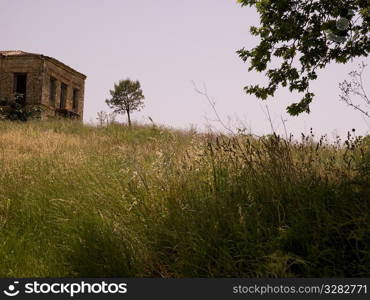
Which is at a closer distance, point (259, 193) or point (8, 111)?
point (259, 193)

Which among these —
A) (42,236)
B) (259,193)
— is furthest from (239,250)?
(42,236)

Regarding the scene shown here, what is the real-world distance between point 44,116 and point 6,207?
21175 mm

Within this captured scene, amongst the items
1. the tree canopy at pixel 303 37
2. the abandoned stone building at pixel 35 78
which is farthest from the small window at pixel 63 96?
the tree canopy at pixel 303 37

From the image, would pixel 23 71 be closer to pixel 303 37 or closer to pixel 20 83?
pixel 20 83

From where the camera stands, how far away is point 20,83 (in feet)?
97.9

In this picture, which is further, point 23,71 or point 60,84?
point 60,84

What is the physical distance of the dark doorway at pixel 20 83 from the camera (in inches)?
1026

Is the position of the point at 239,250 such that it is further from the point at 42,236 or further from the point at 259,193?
the point at 42,236

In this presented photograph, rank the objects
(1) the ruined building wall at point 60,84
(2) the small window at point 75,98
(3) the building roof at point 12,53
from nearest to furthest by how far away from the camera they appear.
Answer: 1. (1) the ruined building wall at point 60,84
2. (3) the building roof at point 12,53
3. (2) the small window at point 75,98

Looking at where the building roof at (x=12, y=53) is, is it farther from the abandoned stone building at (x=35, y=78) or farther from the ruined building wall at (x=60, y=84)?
the ruined building wall at (x=60, y=84)

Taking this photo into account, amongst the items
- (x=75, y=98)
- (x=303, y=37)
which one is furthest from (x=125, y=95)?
(x=303, y=37)

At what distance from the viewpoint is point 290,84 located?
5531 mm

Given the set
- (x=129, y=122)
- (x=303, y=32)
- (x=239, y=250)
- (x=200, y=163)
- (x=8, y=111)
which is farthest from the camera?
(x=8, y=111)

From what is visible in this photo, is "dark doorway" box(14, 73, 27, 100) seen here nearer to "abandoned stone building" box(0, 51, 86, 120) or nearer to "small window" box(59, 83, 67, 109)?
"abandoned stone building" box(0, 51, 86, 120)
